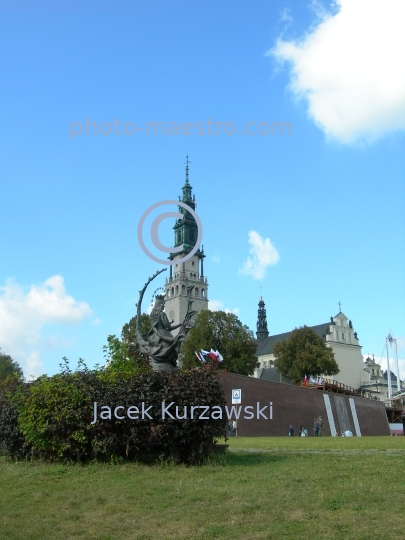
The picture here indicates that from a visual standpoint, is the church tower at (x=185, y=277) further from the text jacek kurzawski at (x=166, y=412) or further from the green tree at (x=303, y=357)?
the text jacek kurzawski at (x=166, y=412)

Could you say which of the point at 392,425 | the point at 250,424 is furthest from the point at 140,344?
the point at 392,425

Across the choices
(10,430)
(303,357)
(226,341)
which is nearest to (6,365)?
(226,341)

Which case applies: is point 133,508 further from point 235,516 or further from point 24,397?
point 24,397

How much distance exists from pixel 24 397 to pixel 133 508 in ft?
19.6

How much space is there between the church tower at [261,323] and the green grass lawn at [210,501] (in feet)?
403

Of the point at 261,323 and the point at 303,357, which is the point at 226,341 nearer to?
the point at 303,357

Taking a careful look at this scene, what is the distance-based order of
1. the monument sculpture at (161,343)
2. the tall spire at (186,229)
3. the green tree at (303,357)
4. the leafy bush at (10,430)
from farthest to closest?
the tall spire at (186,229) < the green tree at (303,357) < the monument sculpture at (161,343) < the leafy bush at (10,430)

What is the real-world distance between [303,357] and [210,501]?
61173mm

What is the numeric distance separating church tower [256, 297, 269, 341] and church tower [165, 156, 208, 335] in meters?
18.6

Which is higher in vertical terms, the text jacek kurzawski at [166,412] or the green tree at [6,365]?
the green tree at [6,365]

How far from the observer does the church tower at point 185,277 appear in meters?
116

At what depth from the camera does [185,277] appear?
123 meters

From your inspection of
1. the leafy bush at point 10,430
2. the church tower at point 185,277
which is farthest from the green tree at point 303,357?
the leafy bush at point 10,430

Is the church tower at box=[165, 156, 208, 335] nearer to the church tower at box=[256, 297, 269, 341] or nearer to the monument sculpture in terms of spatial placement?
the church tower at box=[256, 297, 269, 341]
